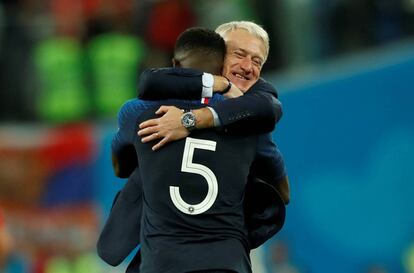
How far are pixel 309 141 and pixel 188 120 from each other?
5505 mm

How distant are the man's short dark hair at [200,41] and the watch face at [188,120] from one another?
0.26 m

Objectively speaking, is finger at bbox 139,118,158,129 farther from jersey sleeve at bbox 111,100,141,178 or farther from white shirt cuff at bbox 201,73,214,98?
white shirt cuff at bbox 201,73,214,98

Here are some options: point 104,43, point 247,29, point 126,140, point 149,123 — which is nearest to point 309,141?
point 104,43

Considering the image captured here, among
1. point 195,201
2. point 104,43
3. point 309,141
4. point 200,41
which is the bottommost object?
point 309,141

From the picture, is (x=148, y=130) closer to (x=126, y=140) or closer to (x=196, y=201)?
(x=126, y=140)

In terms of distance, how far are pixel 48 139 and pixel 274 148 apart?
613cm

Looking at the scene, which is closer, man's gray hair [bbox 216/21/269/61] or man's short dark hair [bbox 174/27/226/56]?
man's short dark hair [bbox 174/27/226/56]

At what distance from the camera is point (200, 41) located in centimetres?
489

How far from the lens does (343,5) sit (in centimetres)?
1021

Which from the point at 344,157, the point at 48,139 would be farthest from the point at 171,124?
the point at 48,139

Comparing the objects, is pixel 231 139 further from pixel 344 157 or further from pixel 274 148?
pixel 344 157

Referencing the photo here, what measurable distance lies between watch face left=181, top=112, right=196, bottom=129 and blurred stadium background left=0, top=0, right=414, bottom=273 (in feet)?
16.9

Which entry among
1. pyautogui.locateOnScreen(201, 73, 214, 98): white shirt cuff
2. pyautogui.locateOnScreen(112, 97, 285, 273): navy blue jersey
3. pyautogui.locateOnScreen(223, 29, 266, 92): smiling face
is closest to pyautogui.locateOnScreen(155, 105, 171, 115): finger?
pyautogui.locateOnScreen(112, 97, 285, 273): navy blue jersey

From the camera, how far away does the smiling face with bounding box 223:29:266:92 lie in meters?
5.07
